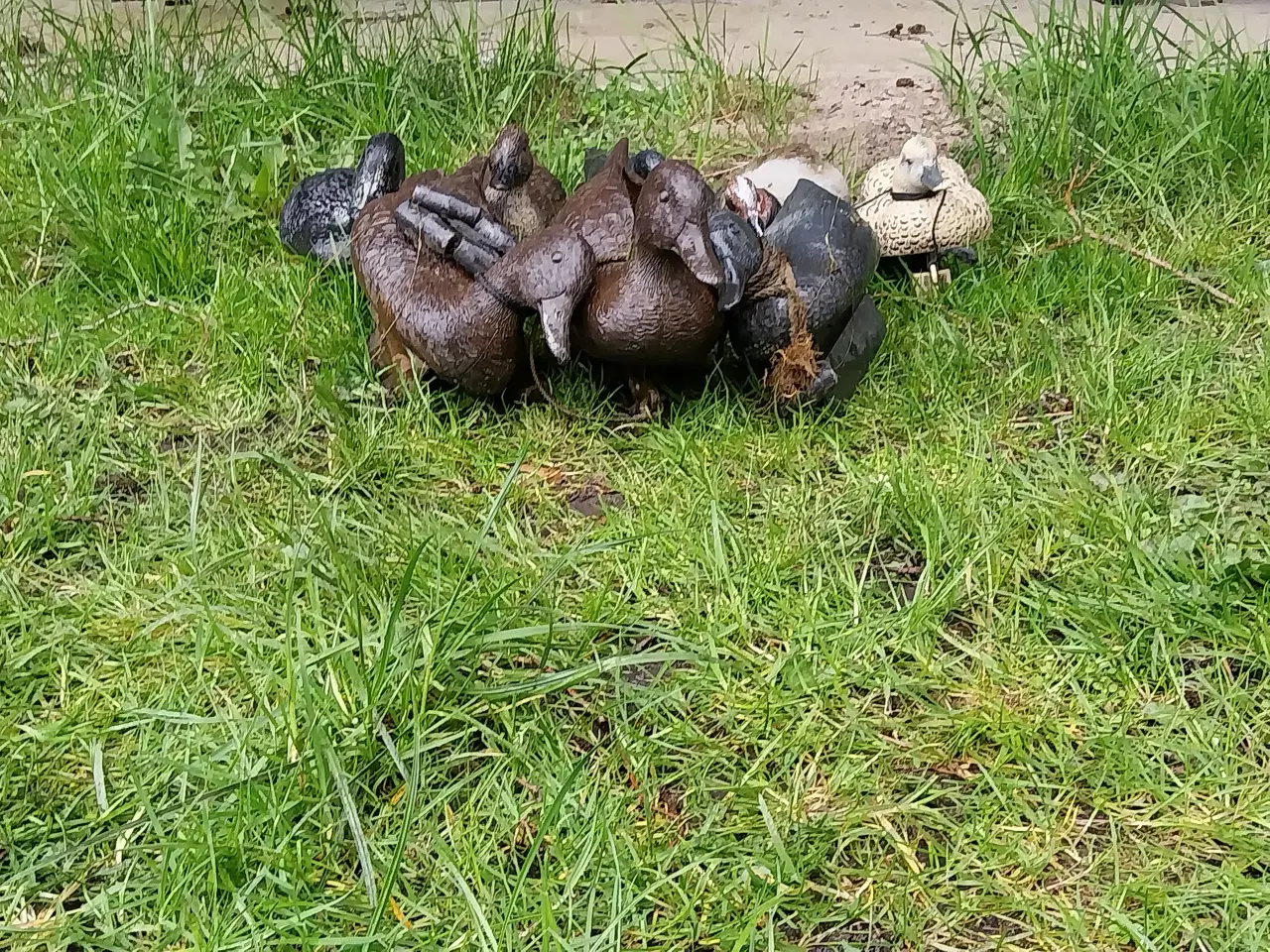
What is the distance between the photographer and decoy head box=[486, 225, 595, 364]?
179cm

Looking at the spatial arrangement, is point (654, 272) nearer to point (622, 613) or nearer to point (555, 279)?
point (555, 279)

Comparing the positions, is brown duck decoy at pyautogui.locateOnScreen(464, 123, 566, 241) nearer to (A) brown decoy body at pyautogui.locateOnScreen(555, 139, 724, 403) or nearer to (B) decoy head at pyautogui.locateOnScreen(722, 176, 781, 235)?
(A) brown decoy body at pyautogui.locateOnScreen(555, 139, 724, 403)

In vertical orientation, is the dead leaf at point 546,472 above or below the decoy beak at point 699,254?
Answer: below

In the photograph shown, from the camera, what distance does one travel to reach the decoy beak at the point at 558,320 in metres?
1.78

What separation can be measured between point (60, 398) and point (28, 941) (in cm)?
109

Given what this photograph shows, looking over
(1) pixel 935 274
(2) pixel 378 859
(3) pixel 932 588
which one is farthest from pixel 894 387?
(2) pixel 378 859

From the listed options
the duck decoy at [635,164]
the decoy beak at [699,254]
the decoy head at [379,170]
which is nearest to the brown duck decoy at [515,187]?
the duck decoy at [635,164]

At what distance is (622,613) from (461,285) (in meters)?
0.61

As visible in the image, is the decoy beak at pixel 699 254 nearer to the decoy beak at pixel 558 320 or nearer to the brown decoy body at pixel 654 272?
the brown decoy body at pixel 654 272

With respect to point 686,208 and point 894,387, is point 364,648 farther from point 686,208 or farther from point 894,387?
point 894,387

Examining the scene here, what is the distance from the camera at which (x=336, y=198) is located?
7.55 feet

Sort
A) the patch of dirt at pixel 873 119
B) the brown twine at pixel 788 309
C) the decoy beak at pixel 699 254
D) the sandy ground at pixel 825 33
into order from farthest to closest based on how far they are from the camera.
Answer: the sandy ground at pixel 825 33 < the patch of dirt at pixel 873 119 < the brown twine at pixel 788 309 < the decoy beak at pixel 699 254

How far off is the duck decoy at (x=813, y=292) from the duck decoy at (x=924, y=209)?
214 mm

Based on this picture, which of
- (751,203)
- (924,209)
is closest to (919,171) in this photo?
(924,209)
